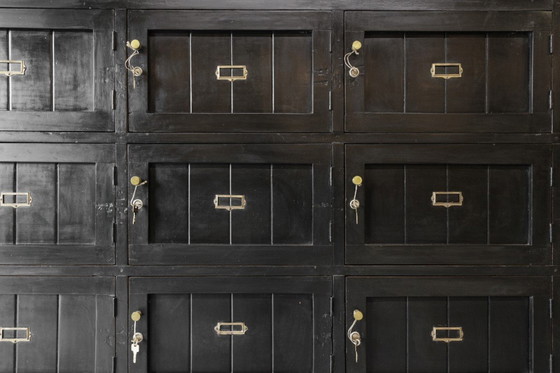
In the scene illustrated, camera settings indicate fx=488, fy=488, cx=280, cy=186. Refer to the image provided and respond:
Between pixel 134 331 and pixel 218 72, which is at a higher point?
pixel 218 72

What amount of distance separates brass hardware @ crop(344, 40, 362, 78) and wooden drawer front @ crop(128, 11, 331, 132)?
66mm

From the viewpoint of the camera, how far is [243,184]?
162cm

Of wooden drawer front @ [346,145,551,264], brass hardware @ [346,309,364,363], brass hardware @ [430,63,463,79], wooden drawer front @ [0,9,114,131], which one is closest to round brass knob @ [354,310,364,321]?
brass hardware @ [346,309,364,363]

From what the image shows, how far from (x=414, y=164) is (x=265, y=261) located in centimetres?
59

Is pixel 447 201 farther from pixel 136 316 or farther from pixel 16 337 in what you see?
pixel 16 337

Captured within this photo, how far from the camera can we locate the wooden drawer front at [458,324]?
63.3 inches

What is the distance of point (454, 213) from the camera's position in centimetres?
162

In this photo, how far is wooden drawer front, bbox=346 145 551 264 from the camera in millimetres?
1609

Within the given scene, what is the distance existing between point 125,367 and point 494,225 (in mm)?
1304

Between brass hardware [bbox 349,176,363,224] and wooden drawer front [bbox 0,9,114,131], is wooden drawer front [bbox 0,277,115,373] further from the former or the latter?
brass hardware [bbox 349,176,363,224]

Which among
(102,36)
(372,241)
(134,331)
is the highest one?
(102,36)

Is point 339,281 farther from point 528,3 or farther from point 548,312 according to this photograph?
point 528,3

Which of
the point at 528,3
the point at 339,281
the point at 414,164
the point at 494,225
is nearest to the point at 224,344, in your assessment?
the point at 339,281

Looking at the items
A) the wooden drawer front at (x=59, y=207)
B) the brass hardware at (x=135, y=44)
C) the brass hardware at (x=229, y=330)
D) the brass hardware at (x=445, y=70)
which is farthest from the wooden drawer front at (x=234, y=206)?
the brass hardware at (x=445, y=70)
